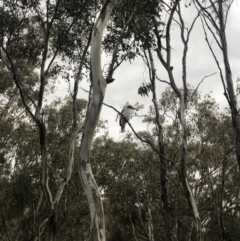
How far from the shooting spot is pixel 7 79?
13.4 m

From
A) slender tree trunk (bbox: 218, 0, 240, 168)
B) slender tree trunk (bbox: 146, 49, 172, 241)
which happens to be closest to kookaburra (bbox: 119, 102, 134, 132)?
slender tree trunk (bbox: 146, 49, 172, 241)

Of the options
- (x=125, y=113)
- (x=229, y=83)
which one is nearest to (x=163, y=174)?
(x=125, y=113)

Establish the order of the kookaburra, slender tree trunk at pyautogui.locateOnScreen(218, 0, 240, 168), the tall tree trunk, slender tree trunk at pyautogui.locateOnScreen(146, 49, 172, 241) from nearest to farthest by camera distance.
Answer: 1. the tall tree trunk
2. slender tree trunk at pyautogui.locateOnScreen(218, 0, 240, 168)
3. slender tree trunk at pyautogui.locateOnScreen(146, 49, 172, 241)
4. the kookaburra

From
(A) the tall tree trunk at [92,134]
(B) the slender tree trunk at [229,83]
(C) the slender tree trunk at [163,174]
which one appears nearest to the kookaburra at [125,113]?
(C) the slender tree trunk at [163,174]

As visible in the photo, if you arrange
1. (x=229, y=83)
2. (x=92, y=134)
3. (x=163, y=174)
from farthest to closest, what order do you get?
(x=163, y=174), (x=229, y=83), (x=92, y=134)

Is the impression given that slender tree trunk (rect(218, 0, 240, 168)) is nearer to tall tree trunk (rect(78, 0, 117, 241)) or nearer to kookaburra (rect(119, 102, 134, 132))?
kookaburra (rect(119, 102, 134, 132))

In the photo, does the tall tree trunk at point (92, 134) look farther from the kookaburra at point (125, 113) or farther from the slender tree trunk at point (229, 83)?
the kookaburra at point (125, 113)

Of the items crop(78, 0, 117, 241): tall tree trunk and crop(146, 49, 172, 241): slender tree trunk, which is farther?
crop(146, 49, 172, 241): slender tree trunk

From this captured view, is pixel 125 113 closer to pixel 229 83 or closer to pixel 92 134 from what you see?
pixel 229 83

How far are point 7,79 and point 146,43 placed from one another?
288 inches

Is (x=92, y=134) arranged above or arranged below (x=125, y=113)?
below

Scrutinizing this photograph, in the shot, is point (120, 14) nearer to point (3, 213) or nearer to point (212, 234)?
point (3, 213)

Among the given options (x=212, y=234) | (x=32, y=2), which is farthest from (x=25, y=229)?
(x=32, y=2)

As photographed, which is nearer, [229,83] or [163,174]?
[229,83]
